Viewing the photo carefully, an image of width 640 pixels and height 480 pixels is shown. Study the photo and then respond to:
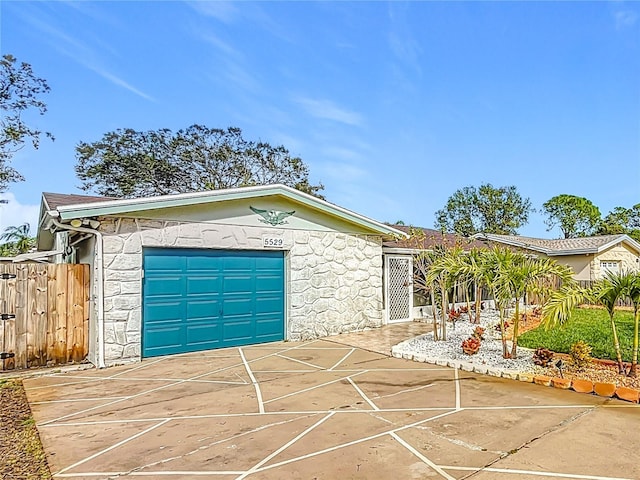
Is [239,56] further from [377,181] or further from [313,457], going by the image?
[313,457]

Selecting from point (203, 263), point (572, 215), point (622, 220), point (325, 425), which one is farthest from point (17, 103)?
point (622, 220)

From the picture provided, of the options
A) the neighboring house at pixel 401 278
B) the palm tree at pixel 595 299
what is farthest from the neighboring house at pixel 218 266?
the palm tree at pixel 595 299

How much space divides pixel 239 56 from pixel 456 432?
611 inches

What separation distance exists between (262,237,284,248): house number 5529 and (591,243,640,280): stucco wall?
62.7 ft

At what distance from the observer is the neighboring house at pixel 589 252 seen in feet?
74.5

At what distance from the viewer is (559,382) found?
6.88 meters

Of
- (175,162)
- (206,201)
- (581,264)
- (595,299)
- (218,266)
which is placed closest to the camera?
(595,299)

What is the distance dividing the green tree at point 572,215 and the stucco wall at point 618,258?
49.9 feet

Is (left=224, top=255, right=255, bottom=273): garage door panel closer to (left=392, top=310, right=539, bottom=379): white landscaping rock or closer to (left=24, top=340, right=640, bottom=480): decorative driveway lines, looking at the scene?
(left=24, top=340, right=640, bottom=480): decorative driveway lines

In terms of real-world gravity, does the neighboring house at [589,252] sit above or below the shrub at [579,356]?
above

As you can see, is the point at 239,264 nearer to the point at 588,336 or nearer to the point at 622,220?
the point at 588,336

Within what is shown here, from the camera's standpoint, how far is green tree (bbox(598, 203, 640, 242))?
123 feet

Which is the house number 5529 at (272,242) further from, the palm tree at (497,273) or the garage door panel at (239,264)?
the palm tree at (497,273)

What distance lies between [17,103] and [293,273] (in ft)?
56.3
